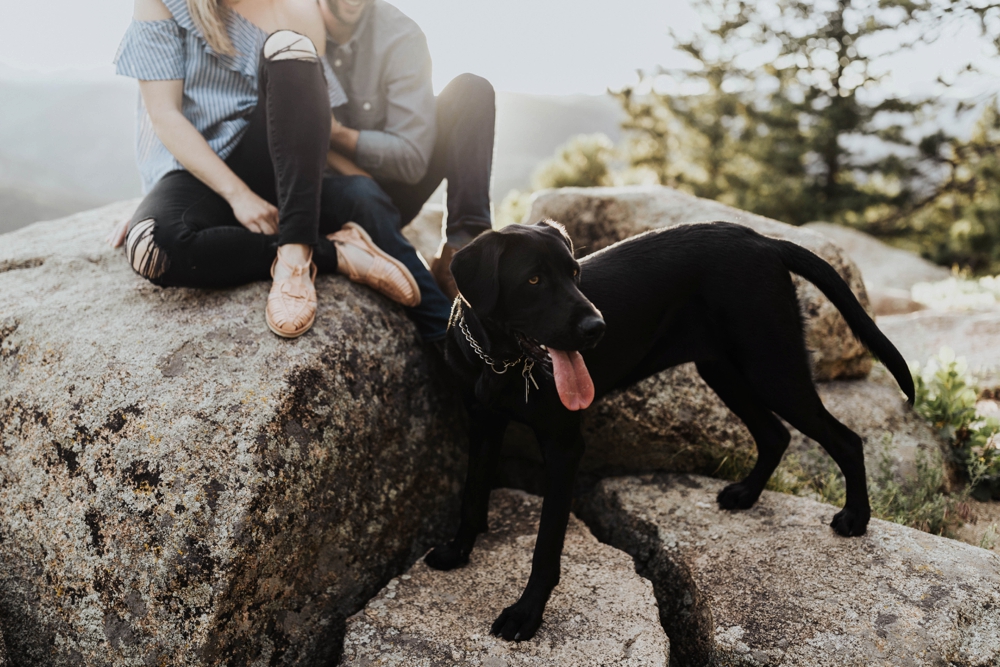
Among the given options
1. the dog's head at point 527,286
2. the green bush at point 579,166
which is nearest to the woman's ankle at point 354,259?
the dog's head at point 527,286

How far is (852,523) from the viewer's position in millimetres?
2461

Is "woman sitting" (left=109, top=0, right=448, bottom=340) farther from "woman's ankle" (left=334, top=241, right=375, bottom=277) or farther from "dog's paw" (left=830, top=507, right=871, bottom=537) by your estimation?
"dog's paw" (left=830, top=507, right=871, bottom=537)

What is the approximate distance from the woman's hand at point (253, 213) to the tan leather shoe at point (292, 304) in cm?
21

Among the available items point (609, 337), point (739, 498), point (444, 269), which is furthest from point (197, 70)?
point (739, 498)

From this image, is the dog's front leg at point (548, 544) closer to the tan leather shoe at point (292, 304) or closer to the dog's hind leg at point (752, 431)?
the dog's hind leg at point (752, 431)

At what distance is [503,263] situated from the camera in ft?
6.64

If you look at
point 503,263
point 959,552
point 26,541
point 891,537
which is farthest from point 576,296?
point 26,541

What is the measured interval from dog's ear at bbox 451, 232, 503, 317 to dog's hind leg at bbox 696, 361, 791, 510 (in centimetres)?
118

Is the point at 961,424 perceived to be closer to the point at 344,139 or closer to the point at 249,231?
the point at 344,139

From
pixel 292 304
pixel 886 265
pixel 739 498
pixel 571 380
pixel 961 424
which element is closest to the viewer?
pixel 571 380

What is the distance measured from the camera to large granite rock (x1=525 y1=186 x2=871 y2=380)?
3688 millimetres

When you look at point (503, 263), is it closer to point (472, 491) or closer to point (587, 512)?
point (472, 491)

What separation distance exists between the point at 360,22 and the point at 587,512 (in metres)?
2.67

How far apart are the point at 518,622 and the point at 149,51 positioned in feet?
8.75
